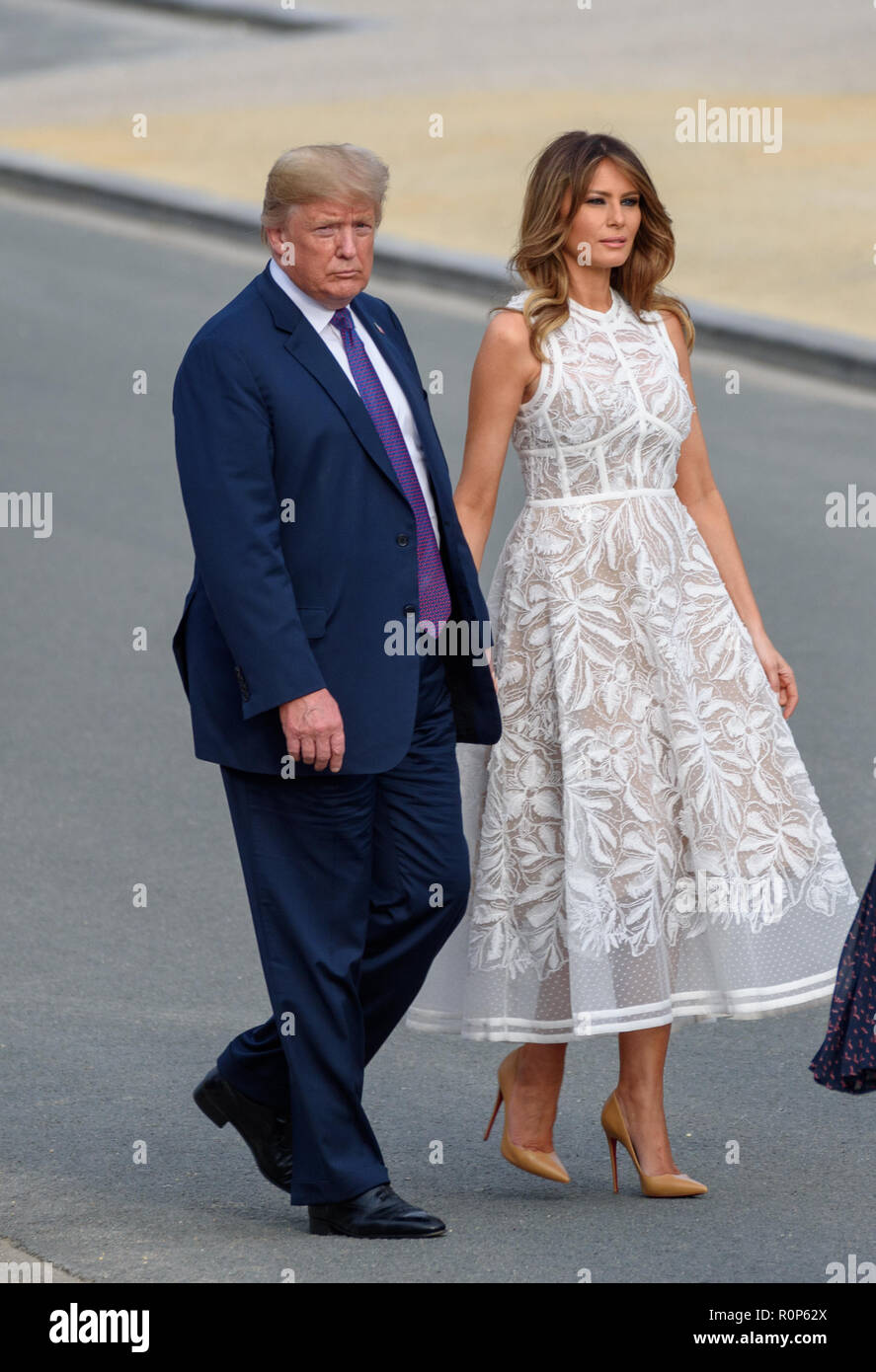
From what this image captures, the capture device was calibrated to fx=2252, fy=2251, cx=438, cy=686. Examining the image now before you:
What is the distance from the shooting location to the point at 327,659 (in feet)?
14.4

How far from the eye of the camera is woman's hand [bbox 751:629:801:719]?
200 inches

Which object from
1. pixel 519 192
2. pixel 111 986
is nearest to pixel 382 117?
pixel 519 192

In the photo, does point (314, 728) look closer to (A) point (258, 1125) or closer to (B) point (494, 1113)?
(A) point (258, 1125)

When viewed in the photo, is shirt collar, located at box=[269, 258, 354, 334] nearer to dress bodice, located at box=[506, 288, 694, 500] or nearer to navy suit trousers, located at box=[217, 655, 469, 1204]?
dress bodice, located at box=[506, 288, 694, 500]

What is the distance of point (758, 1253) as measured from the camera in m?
4.40

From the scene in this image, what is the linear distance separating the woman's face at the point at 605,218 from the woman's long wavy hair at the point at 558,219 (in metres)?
0.01

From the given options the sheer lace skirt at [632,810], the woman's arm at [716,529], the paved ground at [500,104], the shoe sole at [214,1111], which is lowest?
the shoe sole at [214,1111]

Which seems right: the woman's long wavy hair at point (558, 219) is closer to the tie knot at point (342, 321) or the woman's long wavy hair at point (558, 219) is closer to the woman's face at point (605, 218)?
the woman's face at point (605, 218)

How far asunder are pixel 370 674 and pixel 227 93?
16.5 m

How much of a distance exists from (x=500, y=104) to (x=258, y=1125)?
15.5 meters

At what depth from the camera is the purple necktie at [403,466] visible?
4469 millimetres

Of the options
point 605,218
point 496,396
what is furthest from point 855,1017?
point 605,218

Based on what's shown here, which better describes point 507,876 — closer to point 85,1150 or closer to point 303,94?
point 85,1150

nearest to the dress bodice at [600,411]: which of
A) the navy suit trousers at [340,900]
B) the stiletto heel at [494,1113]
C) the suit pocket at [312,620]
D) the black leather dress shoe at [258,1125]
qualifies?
the navy suit trousers at [340,900]
